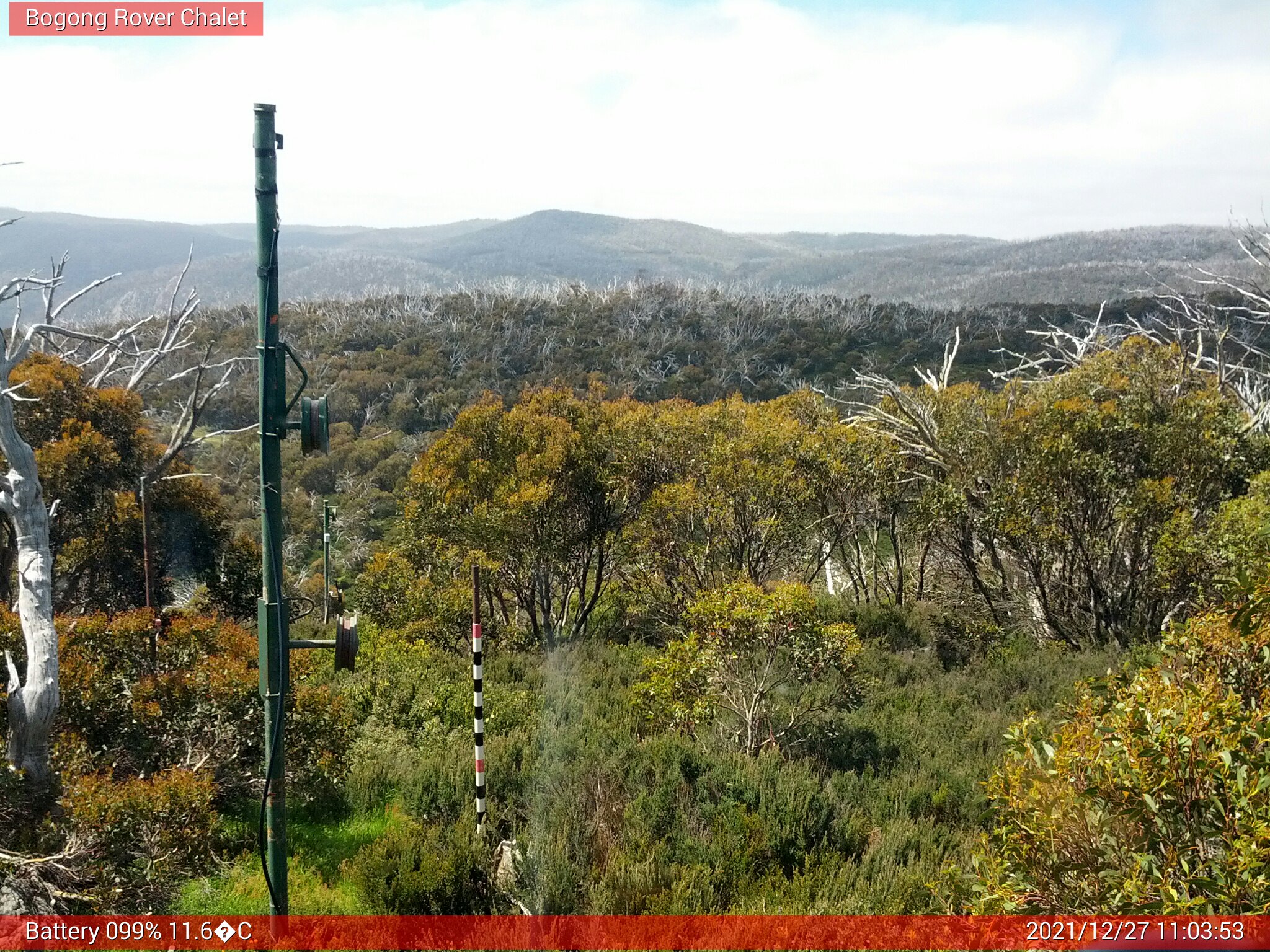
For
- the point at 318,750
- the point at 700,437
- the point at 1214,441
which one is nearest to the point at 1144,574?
the point at 1214,441

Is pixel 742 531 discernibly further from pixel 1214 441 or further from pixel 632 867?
pixel 632 867

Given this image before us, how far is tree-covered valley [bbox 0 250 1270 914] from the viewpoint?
13.1 feet

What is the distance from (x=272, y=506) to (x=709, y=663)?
4.63 meters

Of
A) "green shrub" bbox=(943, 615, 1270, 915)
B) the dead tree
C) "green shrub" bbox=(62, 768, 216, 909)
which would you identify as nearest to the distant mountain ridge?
the dead tree

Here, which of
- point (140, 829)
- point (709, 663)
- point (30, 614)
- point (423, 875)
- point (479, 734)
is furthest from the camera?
point (709, 663)

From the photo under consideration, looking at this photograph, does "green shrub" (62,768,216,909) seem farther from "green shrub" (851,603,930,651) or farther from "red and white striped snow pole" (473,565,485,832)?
"green shrub" (851,603,930,651)

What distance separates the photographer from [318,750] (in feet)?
22.9
